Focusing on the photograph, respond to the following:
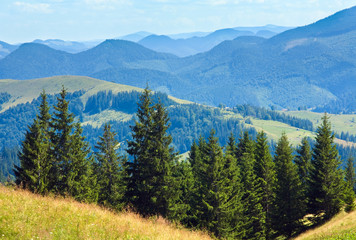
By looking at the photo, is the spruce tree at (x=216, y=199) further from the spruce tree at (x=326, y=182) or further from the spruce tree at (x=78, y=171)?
the spruce tree at (x=326, y=182)

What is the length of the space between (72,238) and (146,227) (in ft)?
11.7

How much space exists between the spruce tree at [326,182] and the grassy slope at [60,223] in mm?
29551

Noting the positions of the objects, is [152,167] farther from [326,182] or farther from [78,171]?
[326,182]

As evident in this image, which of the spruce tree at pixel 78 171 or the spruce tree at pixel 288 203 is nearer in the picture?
the spruce tree at pixel 78 171

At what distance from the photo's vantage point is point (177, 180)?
33.1 meters

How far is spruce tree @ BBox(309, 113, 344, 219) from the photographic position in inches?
1563

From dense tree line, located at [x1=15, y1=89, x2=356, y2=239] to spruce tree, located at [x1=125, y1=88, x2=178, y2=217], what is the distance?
92 millimetres

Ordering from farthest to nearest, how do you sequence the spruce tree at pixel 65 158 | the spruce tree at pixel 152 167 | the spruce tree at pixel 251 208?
the spruce tree at pixel 251 208
the spruce tree at pixel 65 158
the spruce tree at pixel 152 167

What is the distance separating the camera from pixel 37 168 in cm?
3272

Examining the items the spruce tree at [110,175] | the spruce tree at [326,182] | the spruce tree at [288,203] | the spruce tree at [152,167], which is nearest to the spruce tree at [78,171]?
the spruce tree at [110,175]

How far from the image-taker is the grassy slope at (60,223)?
13.0 m

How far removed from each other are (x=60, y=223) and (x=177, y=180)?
19.7m

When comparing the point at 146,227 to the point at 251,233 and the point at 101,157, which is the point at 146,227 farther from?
the point at 101,157

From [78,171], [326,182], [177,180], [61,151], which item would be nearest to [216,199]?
[177,180]
